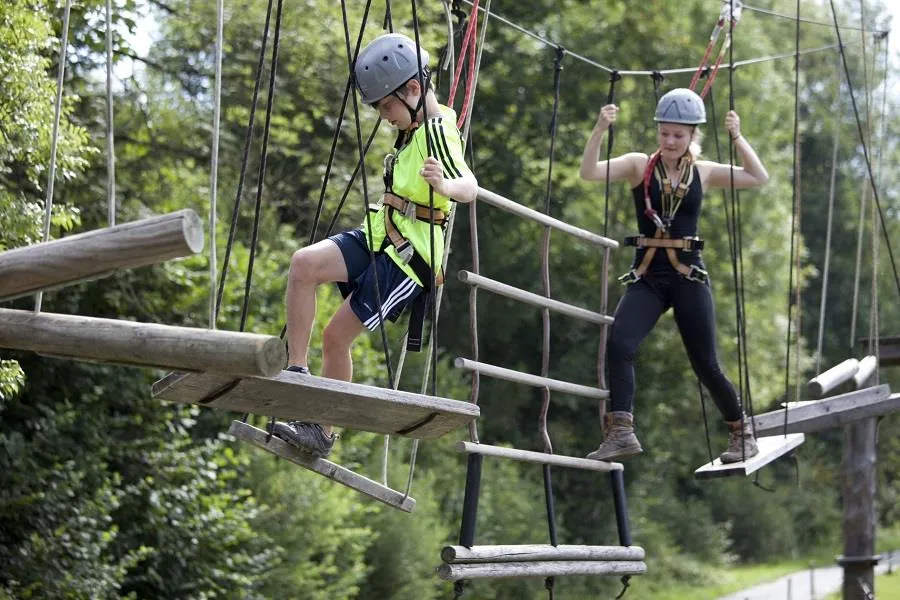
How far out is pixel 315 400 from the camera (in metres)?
4.77

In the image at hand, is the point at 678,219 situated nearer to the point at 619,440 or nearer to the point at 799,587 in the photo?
the point at 619,440

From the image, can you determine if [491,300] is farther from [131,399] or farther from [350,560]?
[131,399]

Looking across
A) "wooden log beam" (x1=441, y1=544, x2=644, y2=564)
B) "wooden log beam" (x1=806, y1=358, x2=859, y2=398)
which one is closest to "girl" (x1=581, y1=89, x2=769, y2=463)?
"wooden log beam" (x1=441, y1=544, x2=644, y2=564)

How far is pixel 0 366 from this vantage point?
8273 mm

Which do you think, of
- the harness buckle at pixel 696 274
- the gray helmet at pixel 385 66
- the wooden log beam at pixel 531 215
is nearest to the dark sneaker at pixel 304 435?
the gray helmet at pixel 385 66

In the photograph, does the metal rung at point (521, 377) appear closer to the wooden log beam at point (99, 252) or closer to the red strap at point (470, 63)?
the red strap at point (470, 63)

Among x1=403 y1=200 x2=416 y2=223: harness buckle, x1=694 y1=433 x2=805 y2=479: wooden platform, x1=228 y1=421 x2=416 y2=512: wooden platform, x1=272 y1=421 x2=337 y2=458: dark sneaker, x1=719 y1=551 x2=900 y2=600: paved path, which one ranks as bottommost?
x1=719 y1=551 x2=900 y2=600: paved path

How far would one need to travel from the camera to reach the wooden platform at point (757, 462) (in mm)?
7098

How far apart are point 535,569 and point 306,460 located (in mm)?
1734

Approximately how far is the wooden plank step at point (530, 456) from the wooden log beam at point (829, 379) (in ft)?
4.60

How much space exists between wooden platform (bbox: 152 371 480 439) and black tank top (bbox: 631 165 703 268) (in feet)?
7.00

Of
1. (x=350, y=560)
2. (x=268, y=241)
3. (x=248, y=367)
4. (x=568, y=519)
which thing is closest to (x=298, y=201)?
(x=268, y=241)

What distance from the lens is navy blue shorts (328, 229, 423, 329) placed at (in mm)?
5422

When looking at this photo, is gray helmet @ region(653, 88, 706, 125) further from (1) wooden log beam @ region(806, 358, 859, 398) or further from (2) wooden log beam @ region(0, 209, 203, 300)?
(2) wooden log beam @ region(0, 209, 203, 300)
